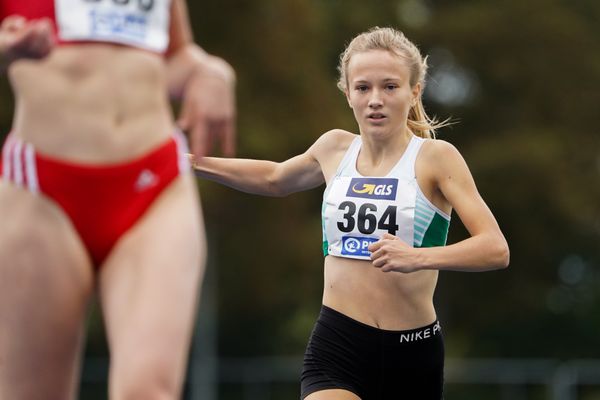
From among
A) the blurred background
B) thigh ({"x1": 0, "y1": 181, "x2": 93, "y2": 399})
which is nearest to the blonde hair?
thigh ({"x1": 0, "y1": 181, "x2": 93, "y2": 399})

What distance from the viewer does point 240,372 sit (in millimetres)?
22719

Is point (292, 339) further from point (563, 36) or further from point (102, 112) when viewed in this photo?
point (102, 112)

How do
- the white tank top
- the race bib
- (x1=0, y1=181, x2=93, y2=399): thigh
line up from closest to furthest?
1. (x1=0, y1=181, x2=93, y2=399): thigh
2. the race bib
3. the white tank top

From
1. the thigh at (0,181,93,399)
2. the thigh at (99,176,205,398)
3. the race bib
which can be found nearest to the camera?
the thigh at (99,176,205,398)

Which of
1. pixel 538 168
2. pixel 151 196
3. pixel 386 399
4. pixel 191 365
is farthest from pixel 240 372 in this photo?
pixel 151 196

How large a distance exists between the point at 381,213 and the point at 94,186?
207 centimetres

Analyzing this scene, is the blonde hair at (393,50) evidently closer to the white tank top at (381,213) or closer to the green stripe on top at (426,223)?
the white tank top at (381,213)

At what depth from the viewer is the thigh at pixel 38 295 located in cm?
472

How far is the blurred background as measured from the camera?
23.8 meters

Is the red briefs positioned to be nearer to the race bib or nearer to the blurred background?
the race bib

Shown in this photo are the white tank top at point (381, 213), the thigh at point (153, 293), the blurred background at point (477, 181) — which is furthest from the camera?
the blurred background at point (477, 181)

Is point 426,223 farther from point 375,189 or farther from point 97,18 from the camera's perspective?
point 97,18

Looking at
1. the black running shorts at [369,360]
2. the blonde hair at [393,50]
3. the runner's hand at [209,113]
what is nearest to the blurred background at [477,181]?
the blonde hair at [393,50]

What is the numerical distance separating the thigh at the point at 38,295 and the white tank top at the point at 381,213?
2.04 metres
